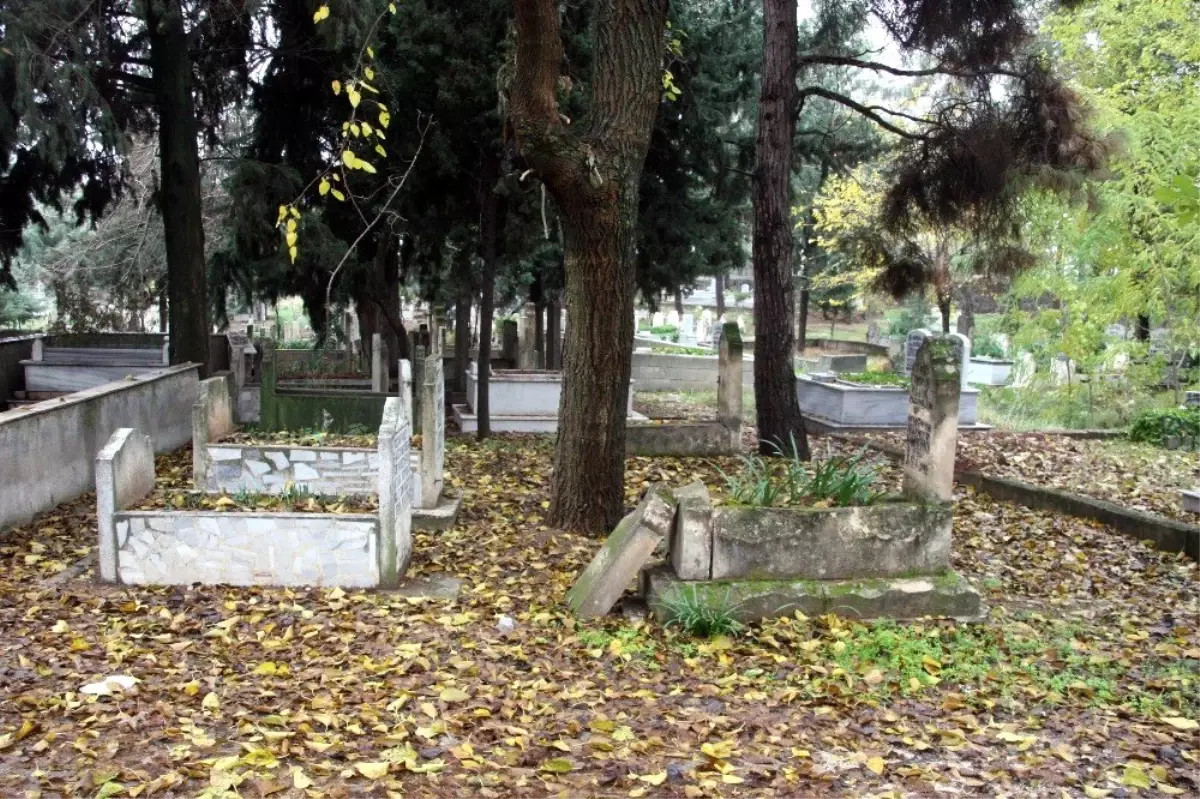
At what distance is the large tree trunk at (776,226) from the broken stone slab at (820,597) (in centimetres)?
472

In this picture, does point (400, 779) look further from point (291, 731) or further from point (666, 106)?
point (666, 106)

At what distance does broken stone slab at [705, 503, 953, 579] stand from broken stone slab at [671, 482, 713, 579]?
0.17 feet

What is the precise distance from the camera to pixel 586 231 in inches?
297

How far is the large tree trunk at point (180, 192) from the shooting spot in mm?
12945

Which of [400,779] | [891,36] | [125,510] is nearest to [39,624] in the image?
[125,510]

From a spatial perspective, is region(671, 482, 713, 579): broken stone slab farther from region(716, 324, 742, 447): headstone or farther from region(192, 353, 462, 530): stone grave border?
region(716, 324, 742, 447): headstone

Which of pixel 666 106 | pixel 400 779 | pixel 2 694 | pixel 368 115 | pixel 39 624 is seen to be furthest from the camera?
pixel 666 106

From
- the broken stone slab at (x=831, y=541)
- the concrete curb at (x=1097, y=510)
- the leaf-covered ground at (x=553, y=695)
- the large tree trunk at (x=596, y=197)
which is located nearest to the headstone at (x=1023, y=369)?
the concrete curb at (x=1097, y=510)

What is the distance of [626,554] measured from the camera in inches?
243

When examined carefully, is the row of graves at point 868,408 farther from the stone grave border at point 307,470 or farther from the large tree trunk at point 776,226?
the stone grave border at point 307,470

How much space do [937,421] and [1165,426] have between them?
9922 millimetres

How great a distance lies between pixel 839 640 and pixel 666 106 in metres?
10.1

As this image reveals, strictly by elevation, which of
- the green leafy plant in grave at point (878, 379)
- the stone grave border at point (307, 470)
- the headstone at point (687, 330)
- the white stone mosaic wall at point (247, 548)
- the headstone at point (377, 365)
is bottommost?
the white stone mosaic wall at point (247, 548)

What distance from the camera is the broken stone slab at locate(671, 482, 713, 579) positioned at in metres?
6.16
